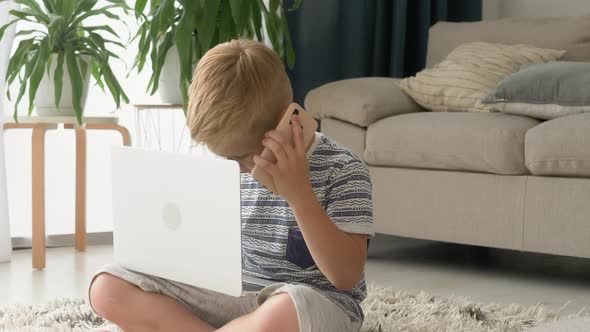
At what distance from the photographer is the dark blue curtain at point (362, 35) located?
350 cm

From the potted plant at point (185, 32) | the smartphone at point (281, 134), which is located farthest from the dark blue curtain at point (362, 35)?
the smartphone at point (281, 134)

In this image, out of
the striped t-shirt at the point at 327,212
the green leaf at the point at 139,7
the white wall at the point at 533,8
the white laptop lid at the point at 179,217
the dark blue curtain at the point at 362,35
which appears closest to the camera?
the white laptop lid at the point at 179,217

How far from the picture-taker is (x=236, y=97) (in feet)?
4.29

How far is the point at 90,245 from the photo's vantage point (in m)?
2.98

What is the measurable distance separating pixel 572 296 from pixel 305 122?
1.17 metres

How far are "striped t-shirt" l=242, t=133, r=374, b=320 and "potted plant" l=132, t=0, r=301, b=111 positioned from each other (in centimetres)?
128

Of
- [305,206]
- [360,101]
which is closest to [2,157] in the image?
[360,101]

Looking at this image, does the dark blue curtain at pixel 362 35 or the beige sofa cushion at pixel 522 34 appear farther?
the dark blue curtain at pixel 362 35

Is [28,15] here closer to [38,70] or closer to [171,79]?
[38,70]

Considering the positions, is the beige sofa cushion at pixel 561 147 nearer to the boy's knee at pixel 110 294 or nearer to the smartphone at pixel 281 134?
the smartphone at pixel 281 134

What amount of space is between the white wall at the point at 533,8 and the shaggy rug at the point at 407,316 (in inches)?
78.1

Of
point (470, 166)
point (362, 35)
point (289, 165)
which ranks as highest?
point (362, 35)

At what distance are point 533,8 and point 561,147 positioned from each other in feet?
5.58

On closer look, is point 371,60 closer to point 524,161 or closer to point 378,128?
point 378,128
